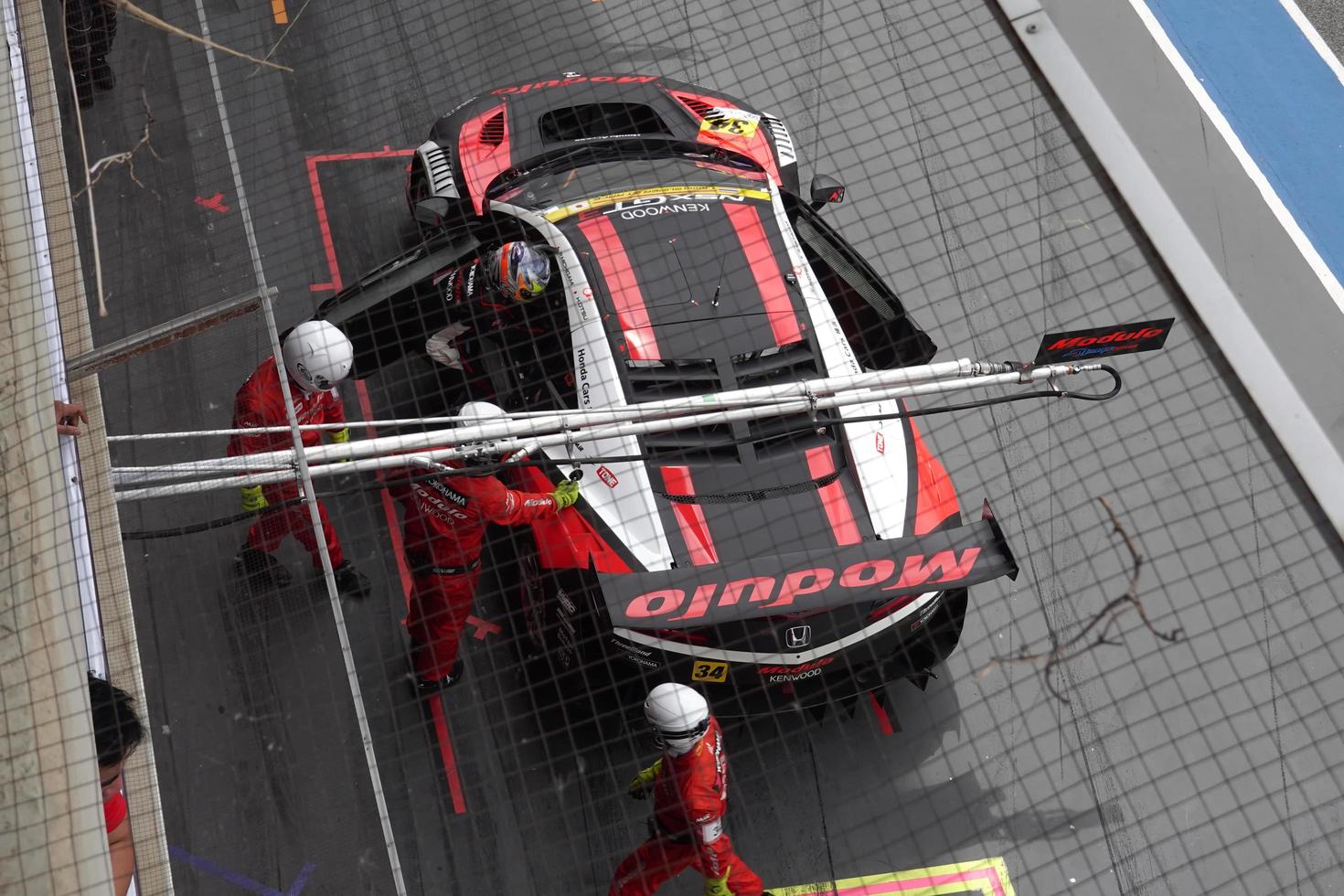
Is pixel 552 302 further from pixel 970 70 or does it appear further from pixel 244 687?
pixel 970 70

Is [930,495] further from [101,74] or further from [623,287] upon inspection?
[101,74]

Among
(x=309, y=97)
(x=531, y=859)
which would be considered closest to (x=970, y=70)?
(x=309, y=97)

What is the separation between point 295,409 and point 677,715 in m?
2.03

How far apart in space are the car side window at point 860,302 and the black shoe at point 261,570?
296 cm

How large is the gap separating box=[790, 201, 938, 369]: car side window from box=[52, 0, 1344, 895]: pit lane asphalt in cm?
69

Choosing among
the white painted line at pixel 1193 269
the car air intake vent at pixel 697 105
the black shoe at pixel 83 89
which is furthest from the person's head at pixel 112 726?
the black shoe at pixel 83 89

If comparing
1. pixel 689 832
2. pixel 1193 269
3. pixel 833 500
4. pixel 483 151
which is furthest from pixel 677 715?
pixel 1193 269

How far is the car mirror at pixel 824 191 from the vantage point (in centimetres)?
585

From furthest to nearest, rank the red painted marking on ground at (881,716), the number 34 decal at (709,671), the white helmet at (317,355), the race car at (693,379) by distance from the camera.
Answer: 1. the red painted marking on ground at (881,716)
2. the white helmet at (317,355)
3. the number 34 decal at (709,671)
4. the race car at (693,379)

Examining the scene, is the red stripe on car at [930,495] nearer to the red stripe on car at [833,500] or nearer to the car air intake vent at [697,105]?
the red stripe on car at [833,500]

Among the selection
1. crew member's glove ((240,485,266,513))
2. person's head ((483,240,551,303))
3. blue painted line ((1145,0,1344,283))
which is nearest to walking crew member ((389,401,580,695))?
crew member's glove ((240,485,266,513))

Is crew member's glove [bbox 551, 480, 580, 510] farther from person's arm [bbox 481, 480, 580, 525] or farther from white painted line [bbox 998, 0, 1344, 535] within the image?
white painted line [bbox 998, 0, 1344, 535]

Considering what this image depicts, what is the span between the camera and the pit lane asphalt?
5074mm

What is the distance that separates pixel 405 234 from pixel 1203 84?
17.8 ft
